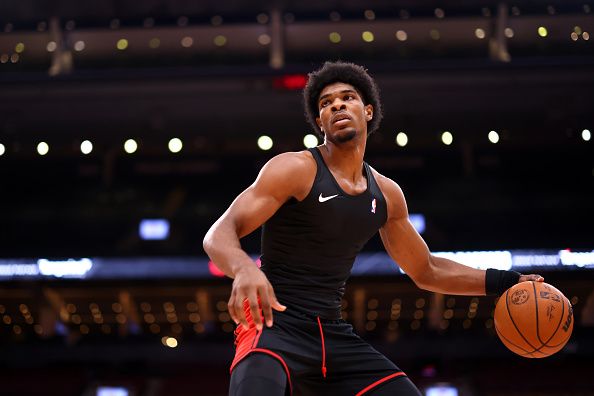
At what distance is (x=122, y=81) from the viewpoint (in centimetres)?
1356

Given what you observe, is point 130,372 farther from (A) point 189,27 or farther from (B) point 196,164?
(A) point 189,27

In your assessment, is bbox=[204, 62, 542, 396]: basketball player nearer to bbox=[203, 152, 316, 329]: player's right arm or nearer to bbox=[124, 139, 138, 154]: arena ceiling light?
bbox=[203, 152, 316, 329]: player's right arm

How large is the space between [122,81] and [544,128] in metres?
8.19

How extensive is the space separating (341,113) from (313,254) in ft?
2.45

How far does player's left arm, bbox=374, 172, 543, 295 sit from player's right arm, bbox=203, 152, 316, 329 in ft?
2.17

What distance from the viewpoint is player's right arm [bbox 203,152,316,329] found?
118 inches

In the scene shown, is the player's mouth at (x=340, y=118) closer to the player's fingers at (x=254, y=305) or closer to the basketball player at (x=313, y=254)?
the basketball player at (x=313, y=254)

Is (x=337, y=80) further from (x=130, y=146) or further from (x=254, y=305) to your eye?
(x=130, y=146)

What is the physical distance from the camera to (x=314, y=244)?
367 centimetres

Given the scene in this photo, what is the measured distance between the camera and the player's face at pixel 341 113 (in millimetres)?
3873

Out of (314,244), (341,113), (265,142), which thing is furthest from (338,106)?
(265,142)

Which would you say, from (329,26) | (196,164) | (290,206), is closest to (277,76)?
(329,26)

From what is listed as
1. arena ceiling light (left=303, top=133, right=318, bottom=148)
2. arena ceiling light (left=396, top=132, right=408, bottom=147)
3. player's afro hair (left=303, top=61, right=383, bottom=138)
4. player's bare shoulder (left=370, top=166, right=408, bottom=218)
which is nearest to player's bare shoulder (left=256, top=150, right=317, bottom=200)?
player's bare shoulder (left=370, top=166, right=408, bottom=218)

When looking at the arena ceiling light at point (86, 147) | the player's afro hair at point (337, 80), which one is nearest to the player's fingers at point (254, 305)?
the player's afro hair at point (337, 80)
